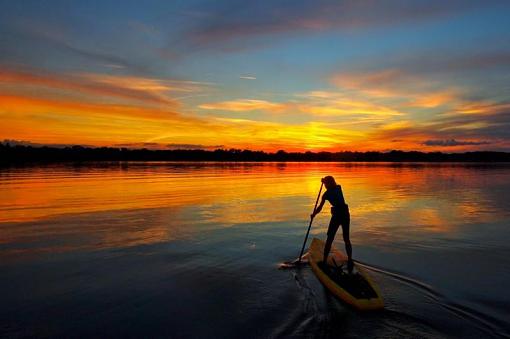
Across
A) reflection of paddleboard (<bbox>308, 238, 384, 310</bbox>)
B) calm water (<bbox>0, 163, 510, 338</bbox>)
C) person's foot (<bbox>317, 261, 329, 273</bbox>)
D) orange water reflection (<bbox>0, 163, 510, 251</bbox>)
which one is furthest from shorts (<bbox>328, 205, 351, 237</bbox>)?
orange water reflection (<bbox>0, 163, 510, 251</bbox>)

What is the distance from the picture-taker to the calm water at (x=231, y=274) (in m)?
8.37

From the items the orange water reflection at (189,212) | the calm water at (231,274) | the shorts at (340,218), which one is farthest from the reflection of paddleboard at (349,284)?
the orange water reflection at (189,212)

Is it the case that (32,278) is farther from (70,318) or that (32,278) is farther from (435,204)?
(435,204)

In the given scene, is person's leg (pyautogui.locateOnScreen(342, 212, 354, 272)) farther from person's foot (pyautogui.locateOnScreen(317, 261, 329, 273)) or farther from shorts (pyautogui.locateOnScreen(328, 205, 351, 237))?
person's foot (pyautogui.locateOnScreen(317, 261, 329, 273))

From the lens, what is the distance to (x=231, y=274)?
12.0m

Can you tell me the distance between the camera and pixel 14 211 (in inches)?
931

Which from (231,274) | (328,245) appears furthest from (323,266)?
(231,274)

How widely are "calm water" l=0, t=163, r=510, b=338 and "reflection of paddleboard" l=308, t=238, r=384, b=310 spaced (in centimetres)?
25

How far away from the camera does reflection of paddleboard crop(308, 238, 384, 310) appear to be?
895cm

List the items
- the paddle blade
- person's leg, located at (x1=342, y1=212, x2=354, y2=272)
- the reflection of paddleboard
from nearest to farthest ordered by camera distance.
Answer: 1. the reflection of paddleboard
2. person's leg, located at (x1=342, y1=212, x2=354, y2=272)
3. the paddle blade

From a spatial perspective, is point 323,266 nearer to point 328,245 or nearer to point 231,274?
→ point 328,245

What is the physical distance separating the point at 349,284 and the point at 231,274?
393 centimetres

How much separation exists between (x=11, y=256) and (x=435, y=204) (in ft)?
91.0

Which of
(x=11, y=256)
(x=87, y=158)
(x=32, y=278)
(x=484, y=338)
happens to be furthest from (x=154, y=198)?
(x=87, y=158)
